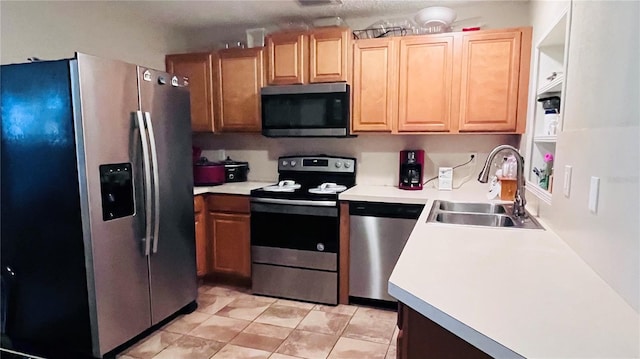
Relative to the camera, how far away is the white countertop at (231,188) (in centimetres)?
300

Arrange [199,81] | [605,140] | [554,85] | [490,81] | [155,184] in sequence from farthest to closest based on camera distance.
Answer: [199,81]
[490,81]
[155,184]
[554,85]
[605,140]

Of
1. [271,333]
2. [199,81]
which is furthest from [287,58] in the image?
[271,333]

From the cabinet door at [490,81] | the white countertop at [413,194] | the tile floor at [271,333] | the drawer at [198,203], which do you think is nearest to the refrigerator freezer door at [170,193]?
the tile floor at [271,333]

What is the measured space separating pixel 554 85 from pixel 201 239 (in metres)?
2.65

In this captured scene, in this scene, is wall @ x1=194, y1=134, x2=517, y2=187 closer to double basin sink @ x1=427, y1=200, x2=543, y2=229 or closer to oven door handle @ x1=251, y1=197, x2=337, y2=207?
oven door handle @ x1=251, y1=197, x2=337, y2=207

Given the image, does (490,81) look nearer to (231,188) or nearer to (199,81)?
(231,188)

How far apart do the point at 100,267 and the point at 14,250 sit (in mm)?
564

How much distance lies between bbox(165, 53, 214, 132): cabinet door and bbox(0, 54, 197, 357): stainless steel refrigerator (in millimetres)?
1010

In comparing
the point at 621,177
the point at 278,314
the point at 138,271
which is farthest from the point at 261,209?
the point at 621,177

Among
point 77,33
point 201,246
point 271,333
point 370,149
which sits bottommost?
point 271,333

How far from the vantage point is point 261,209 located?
2887 millimetres

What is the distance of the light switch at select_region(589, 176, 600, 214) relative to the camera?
110 centimetres

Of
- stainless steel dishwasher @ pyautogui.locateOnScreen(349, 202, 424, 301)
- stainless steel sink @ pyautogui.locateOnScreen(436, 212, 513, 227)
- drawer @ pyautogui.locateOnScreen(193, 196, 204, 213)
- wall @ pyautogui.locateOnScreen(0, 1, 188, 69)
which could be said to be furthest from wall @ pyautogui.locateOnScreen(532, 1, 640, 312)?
wall @ pyautogui.locateOnScreen(0, 1, 188, 69)

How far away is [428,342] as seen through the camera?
1135 millimetres
